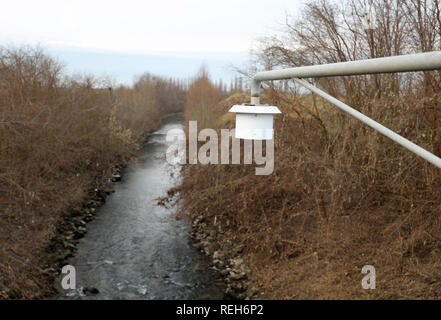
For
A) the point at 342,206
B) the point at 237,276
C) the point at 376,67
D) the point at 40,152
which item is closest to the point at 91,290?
the point at 237,276

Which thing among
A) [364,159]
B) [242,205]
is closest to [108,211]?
[242,205]

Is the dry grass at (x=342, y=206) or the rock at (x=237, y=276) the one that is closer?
the dry grass at (x=342, y=206)

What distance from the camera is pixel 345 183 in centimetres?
810

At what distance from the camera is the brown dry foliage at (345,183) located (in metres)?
7.25

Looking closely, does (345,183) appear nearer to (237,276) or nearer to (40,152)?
(237,276)

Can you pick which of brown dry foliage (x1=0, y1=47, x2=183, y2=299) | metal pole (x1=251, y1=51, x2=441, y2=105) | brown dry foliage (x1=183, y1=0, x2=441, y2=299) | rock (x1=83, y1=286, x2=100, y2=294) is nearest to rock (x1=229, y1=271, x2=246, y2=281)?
brown dry foliage (x1=183, y1=0, x2=441, y2=299)

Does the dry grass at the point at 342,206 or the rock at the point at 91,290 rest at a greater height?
the dry grass at the point at 342,206

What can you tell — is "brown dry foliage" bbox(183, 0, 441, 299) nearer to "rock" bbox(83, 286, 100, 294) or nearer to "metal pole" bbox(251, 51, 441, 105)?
"rock" bbox(83, 286, 100, 294)

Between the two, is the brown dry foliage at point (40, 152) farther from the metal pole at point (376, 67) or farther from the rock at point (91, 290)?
the metal pole at point (376, 67)

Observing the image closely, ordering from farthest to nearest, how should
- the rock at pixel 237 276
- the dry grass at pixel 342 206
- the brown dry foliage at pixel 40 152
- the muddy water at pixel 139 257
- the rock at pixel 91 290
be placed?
the brown dry foliage at pixel 40 152 → the rock at pixel 237 276 → the muddy water at pixel 139 257 → the rock at pixel 91 290 → the dry grass at pixel 342 206

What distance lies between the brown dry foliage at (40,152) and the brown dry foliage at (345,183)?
455cm

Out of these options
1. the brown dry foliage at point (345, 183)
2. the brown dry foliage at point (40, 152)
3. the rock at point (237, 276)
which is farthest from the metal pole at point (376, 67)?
the brown dry foliage at point (40, 152)

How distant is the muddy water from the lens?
877 centimetres

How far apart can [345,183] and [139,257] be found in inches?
208
